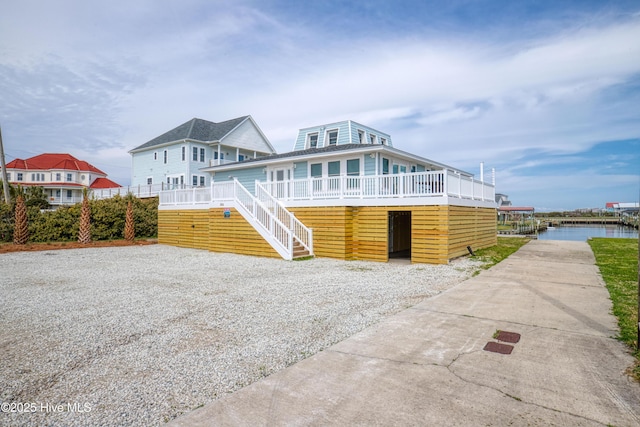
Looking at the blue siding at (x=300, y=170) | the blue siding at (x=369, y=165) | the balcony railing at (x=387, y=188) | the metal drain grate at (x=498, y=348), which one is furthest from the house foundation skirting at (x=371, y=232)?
the metal drain grate at (x=498, y=348)

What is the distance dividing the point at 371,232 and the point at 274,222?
12.5 ft

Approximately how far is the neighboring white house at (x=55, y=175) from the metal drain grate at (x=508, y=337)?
57.2m

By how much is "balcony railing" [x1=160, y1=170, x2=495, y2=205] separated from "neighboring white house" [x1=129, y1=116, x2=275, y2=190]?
17.6m

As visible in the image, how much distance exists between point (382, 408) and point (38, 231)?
24.5 meters

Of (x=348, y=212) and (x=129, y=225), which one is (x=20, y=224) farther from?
(x=348, y=212)

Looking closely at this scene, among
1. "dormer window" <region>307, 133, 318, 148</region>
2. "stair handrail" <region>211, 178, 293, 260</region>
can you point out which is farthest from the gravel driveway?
"dormer window" <region>307, 133, 318, 148</region>

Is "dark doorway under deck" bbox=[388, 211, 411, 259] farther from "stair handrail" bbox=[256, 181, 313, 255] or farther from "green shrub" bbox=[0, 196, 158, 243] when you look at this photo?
"green shrub" bbox=[0, 196, 158, 243]

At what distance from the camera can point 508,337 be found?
4.74 meters

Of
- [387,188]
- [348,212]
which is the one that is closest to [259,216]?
[348,212]

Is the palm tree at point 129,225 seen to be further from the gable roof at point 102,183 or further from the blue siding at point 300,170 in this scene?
the gable roof at point 102,183

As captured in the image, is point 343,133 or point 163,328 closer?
point 163,328

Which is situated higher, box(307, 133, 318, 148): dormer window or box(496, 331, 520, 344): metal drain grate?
box(307, 133, 318, 148): dormer window

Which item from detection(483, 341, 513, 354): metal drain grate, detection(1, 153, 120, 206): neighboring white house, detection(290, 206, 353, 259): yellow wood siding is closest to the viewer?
detection(483, 341, 513, 354): metal drain grate

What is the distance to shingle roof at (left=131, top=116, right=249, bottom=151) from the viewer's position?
1304 inches
